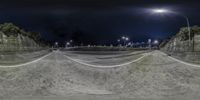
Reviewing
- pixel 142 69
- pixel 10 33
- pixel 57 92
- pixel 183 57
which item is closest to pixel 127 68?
pixel 142 69

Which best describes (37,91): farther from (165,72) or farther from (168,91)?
(165,72)

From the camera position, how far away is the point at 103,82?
54.4ft

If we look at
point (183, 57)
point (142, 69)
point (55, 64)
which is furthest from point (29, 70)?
point (183, 57)

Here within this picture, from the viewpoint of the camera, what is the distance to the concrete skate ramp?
13305 millimetres

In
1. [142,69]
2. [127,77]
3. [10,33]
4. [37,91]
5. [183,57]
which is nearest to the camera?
[37,91]

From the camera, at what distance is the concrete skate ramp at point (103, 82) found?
1330 centimetres

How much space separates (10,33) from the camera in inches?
3007

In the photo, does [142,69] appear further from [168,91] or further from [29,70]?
[29,70]

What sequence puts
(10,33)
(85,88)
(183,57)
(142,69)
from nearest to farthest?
(85,88), (142,69), (183,57), (10,33)

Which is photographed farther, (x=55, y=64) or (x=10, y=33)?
(x=10, y=33)

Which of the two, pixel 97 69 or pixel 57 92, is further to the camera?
pixel 97 69

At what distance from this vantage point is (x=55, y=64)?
21281 millimetres

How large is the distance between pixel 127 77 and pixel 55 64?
19.8 ft

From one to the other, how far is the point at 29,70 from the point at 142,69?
6.60 m
